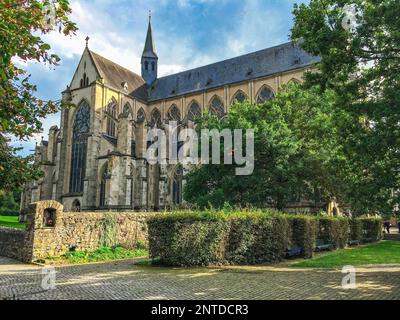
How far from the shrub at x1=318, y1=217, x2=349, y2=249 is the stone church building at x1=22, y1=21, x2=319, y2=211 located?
16305 millimetres

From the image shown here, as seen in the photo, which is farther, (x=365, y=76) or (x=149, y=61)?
(x=149, y=61)

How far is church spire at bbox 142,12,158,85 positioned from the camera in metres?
50.8

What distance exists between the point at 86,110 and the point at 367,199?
3342cm

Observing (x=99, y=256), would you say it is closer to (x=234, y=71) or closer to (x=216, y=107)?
(x=216, y=107)

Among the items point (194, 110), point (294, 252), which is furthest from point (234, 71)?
point (294, 252)

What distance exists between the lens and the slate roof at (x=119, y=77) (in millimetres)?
39872

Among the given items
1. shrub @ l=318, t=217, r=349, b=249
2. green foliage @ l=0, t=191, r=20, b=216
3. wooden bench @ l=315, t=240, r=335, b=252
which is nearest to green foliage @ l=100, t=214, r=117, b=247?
wooden bench @ l=315, t=240, r=335, b=252

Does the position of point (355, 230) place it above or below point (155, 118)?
below

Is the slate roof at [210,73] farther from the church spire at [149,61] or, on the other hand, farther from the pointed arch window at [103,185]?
the pointed arch window at [103,185]

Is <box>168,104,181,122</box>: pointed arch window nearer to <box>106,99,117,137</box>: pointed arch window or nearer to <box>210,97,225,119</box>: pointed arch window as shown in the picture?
<box>210,97,225,119</box>: pointed arch window

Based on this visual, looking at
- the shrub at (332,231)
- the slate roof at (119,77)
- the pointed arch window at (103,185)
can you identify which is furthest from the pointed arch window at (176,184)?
the shrub at (332,231)

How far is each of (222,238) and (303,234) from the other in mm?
4328

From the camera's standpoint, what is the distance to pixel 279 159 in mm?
18672

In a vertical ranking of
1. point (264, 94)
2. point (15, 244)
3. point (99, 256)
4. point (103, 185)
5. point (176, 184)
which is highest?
point (264, 94)
